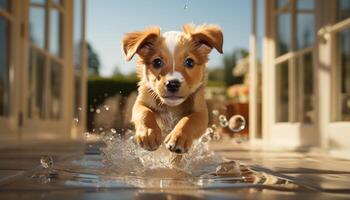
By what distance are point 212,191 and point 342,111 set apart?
176 cm

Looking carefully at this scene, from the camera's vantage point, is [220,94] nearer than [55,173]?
No

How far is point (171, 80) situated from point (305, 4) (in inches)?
80.3

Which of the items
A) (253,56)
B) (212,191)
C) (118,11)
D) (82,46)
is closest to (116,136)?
(118,11)

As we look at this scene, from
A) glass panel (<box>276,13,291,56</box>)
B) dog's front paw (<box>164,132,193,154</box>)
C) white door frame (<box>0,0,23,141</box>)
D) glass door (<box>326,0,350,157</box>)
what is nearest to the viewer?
dog's front paw (<box>164,132,193,154</box>)

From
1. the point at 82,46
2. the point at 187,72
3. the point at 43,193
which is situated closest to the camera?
the point at 43,193

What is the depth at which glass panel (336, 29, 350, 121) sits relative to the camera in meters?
2.54

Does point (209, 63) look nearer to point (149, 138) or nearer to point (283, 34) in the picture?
point (149, 138)

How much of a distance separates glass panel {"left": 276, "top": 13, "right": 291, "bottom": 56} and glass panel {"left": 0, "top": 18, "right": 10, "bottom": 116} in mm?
1735

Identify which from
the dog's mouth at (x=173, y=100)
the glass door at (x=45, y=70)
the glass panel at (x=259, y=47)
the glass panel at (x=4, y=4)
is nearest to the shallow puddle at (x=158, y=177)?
the dog's mouth at (x=173, y=100)

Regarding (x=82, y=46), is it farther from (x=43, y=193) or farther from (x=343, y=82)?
(x=43, y=193)

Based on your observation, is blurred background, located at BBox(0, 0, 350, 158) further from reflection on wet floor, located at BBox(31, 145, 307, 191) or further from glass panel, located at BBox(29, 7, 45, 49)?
reflection on wet floor, located at BBox(31, 145, 307, 191)

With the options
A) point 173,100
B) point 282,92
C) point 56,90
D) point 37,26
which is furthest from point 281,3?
point 173,100

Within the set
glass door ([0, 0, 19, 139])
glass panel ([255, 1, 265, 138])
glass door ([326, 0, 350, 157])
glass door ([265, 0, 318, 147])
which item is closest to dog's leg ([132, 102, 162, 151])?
glass door ([326, 0, 350, 157])

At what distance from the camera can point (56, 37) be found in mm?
4578
